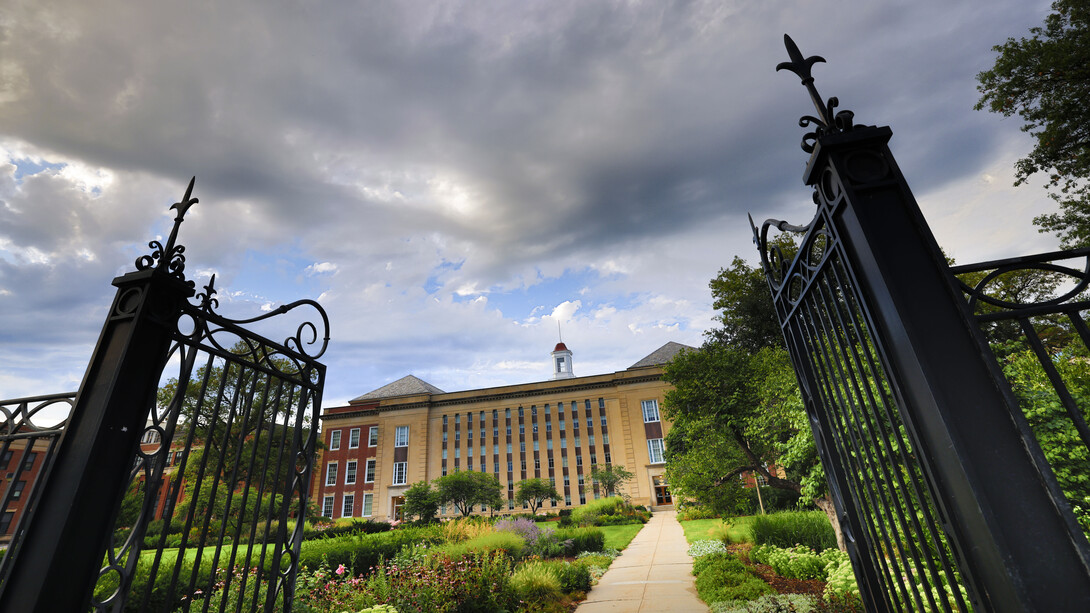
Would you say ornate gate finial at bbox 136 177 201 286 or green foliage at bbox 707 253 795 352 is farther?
green foliage at bbox 707 253 795 352

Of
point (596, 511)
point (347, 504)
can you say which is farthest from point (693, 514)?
point (347, 504)

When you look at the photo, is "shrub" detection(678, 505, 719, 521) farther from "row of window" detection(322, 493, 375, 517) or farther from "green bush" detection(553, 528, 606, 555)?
"row of window" detection(322, 493, 375, 517)

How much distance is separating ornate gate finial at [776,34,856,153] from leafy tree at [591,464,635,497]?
37464 mm

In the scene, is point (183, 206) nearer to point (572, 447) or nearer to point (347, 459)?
point (572, 447)

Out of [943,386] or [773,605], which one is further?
[773,605]

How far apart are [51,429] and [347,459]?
155ft

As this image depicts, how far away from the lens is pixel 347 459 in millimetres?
45375

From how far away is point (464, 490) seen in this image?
3044 centimetres

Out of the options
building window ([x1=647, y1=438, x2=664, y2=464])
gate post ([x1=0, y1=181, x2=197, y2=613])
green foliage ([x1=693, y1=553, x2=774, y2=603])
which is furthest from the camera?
building window ([x1=647, y1=438, x2=664, y2=464])

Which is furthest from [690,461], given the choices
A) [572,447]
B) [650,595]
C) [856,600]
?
[572,447]

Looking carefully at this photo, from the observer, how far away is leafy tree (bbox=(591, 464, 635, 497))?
3700 centimetres

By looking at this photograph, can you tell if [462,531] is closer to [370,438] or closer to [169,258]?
[169,258]

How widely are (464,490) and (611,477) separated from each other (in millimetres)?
12181

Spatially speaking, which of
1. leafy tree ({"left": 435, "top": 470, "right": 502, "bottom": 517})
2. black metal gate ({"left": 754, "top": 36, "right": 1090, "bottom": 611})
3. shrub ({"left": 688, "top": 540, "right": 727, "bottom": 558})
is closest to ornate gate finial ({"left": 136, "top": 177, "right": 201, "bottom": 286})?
black metal gate ({"left": 754, "top": 36, "right": 1090, "bottom": 611})
